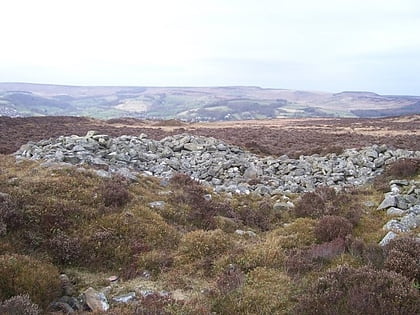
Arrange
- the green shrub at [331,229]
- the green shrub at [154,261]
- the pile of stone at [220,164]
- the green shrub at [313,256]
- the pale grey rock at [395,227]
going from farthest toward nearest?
the pile of stone at [220,164]
the pale grey rock at [395,227]
the green shrub at [331,229]
the green shrub at [154,261]
the green shrub at [313,256]

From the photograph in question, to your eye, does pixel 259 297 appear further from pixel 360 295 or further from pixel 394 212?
pixel 394 212

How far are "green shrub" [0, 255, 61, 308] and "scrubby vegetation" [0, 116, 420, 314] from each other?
0.06 ft

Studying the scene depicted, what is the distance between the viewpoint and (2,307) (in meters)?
5.71

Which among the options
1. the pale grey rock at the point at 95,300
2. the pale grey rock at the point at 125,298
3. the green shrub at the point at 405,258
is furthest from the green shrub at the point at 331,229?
the pale grey rock at the point at 95,300

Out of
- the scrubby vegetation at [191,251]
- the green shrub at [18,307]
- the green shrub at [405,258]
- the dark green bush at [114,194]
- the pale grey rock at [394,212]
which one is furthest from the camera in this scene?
the pale grey rock at [394,212]

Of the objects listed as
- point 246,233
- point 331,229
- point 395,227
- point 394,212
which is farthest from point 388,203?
point 246,233

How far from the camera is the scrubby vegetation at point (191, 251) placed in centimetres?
659

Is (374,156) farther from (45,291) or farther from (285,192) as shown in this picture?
(45,291)

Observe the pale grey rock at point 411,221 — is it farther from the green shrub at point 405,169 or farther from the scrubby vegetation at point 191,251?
the green shrub at point 405,169

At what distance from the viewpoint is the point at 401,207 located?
41.9ft

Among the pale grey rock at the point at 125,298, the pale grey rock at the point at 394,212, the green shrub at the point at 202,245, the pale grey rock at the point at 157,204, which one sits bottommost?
the pale grey rock at the point at 125,298

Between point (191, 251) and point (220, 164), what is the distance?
474 inches

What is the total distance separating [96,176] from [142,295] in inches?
255

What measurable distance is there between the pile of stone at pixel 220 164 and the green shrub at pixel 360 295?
8.95 meters
